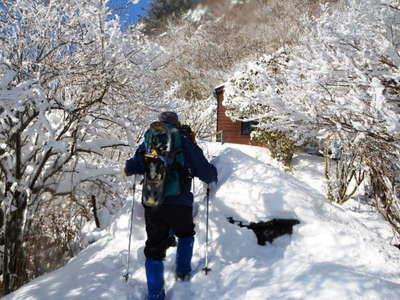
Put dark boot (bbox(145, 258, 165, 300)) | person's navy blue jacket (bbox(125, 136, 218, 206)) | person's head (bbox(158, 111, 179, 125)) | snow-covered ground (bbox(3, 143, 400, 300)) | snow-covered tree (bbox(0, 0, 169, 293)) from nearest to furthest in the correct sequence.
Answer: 1. snow-covered ground (bbox(3, 143, 400, 300))
2. dark boot (bbox(145, 258, 165, 300))
3. person's navy blue jacket (bbox(125, 136, 218, 206))
4. person's head (bbox(158, 111, 179, 125))
5. snow-covered tree (bbox(0, 0, 169, 293))

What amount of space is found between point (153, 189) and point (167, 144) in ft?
1.45

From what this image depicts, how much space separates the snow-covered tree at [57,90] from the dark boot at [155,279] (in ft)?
5.80

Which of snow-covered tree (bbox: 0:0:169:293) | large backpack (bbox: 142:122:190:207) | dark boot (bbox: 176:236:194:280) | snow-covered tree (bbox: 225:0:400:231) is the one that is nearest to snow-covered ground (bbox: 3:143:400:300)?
dark boot (bbox: 176:236:194:280)

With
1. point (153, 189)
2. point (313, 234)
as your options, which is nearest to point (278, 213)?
point (313, 234)

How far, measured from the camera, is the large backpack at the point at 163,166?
2701 millimetres

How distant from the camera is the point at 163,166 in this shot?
108 inches

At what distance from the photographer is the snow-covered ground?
2.43 meters

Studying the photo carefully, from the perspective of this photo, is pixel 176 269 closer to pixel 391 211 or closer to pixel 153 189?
pixel 153 189

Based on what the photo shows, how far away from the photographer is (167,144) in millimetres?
2766

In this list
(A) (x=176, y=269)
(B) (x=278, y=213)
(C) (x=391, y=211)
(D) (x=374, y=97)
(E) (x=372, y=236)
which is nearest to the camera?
(D) (x=374, y=97)

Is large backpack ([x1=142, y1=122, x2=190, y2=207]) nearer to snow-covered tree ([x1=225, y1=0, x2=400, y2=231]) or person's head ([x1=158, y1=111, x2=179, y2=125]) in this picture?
person's head ([x1=158, y1=111, x2=179, y2=125])

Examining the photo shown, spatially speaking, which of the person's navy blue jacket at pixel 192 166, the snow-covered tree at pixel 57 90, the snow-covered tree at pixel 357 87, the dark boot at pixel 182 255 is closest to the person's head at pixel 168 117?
the person's navy blue jacket at pixel 192 166

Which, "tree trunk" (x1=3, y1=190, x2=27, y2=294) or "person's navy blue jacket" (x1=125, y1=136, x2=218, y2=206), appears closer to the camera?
"person's navy blue jacket" (x1=125, y1=136, x2=218, y2=206)

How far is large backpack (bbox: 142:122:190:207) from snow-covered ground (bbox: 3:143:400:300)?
0.89 metres
